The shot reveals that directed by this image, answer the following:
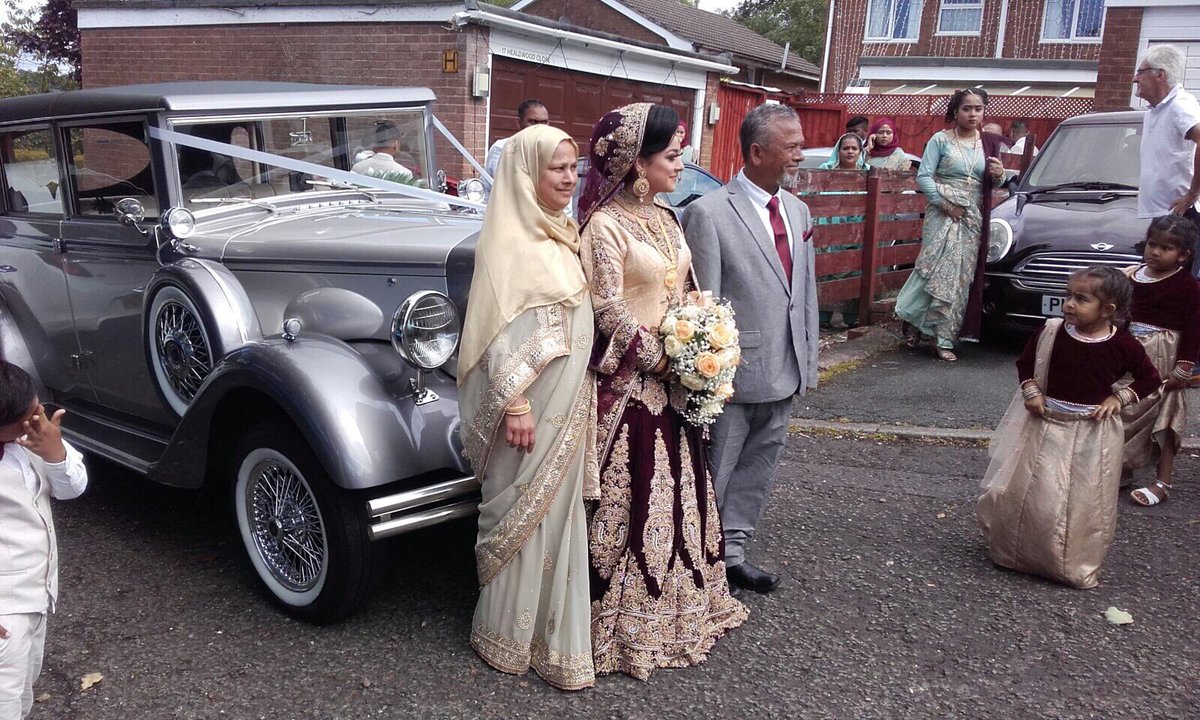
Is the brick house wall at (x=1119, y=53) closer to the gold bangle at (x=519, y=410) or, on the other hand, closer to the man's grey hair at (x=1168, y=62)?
the man's grey hair at (x=1168, y=62)

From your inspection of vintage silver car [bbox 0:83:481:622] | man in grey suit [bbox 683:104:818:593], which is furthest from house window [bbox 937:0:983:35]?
man in grey suit [bbox 683:104:818:593]

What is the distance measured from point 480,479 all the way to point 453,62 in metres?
9.00

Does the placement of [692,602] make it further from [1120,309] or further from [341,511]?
[1120,309]

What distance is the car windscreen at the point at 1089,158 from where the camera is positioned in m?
7.88

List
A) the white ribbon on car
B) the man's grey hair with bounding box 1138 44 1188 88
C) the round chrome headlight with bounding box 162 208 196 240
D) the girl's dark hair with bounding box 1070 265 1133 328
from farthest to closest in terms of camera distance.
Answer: the man's grey hair with bounding box 1138 44 1188 88 < the white ribbon on car < the round chrome headlight with bounding box 162 208 196 240 < the girl's dark hair with bounding box 1070 265 1133 328

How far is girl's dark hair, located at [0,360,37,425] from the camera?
2369 millimetres

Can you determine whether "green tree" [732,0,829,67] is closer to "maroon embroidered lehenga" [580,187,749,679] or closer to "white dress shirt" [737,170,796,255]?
"white dress shirt" [737,170,796,255]

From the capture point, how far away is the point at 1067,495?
381 cm

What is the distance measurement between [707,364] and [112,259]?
283 centimetres

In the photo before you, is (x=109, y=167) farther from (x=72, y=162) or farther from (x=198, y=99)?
(x=198, y=99)

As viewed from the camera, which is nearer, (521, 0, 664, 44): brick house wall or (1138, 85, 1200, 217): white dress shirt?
(1138, 85, 1200, 217): white dress shirt

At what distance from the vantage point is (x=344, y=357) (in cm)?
337

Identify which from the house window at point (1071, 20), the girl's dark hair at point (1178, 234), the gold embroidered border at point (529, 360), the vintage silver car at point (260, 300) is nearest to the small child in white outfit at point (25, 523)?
the vintage silver car at point (260, 300)

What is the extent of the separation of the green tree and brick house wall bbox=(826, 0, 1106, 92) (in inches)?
762
